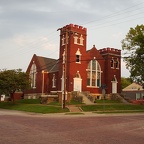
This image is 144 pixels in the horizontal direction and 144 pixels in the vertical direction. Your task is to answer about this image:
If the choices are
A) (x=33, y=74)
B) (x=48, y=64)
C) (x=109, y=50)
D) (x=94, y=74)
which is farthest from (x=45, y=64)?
(x=109, y=50)

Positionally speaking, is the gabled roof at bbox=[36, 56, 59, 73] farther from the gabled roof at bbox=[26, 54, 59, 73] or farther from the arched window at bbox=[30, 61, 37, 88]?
the arched window at bbox=[30, 61, 37, 88]

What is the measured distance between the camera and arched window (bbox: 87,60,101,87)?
50000 mm

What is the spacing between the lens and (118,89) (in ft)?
177

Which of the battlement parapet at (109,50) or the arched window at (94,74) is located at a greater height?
the battlement parapet at (109,50)

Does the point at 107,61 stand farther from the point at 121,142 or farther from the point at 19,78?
the point at 121,142

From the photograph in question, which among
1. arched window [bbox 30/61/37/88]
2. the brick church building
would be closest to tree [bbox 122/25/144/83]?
the brick church building

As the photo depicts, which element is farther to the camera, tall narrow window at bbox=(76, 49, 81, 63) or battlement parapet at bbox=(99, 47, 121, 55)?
battlement parapet at bbox=(99, 47, 121, 55)

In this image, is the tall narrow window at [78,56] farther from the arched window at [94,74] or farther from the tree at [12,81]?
the tree at [12,81]

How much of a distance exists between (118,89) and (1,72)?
71.2 ft

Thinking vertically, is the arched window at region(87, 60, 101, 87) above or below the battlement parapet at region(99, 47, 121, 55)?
below

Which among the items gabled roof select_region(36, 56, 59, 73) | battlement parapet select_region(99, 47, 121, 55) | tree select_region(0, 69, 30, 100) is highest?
battlement parapet select_region(99, 47, 121, 55)

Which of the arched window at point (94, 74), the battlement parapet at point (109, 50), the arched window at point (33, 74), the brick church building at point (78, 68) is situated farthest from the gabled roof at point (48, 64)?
the battlement parapet at point (109, 50)

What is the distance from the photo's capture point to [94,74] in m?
50.8

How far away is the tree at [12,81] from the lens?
4569cm
